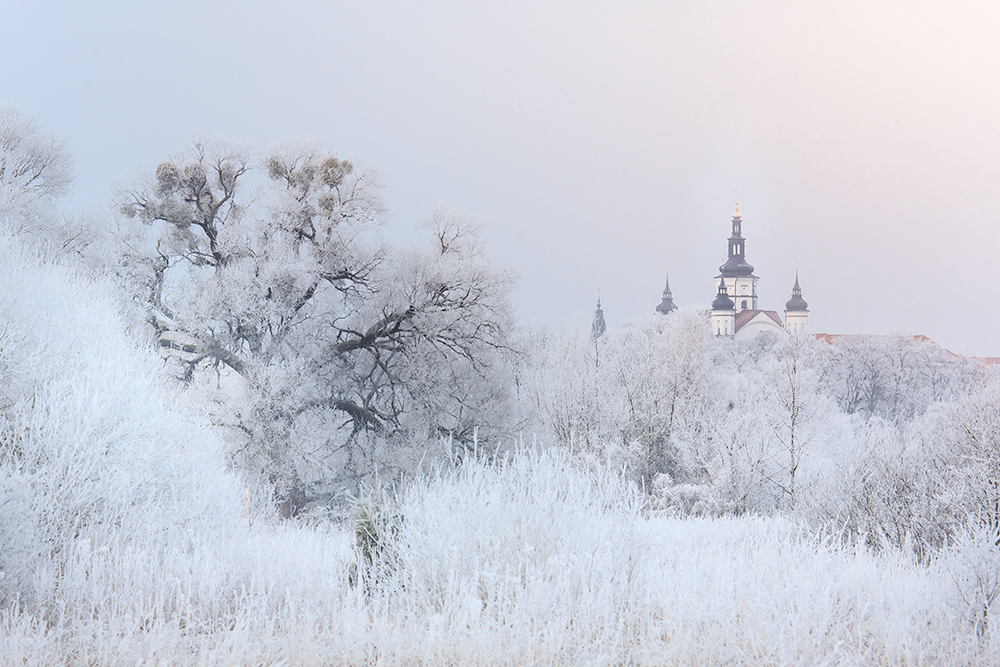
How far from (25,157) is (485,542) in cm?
2507

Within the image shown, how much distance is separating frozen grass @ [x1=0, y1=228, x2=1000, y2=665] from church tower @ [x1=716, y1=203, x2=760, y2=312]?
353 ft

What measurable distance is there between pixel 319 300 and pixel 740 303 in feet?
323

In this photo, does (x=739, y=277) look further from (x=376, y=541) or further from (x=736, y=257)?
(x=376, y=541)

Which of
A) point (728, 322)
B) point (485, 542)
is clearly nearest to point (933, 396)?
point (485, 542)

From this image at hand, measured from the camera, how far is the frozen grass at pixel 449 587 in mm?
5090

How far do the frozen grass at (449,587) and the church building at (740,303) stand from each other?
3346 inches

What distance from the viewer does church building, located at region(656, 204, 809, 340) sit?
95125mm

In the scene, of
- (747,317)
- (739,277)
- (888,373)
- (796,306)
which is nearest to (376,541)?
(888,373)

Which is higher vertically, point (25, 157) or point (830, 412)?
point (25, 157)

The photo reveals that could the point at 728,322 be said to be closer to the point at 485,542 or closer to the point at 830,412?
the point at 830,412

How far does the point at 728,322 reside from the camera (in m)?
96.6

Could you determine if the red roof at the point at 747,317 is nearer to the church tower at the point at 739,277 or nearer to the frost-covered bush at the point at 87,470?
the church tower at the point at 739,277

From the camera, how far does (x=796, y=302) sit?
105m

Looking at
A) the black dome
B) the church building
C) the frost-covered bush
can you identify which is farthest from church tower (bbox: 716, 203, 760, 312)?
the frost-covered bush
